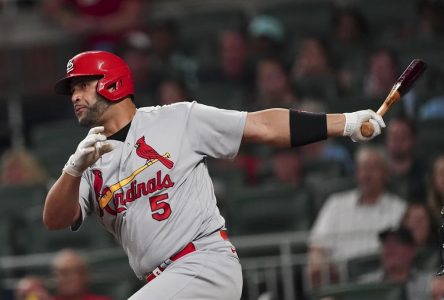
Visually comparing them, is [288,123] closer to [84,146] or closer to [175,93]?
[84,146]

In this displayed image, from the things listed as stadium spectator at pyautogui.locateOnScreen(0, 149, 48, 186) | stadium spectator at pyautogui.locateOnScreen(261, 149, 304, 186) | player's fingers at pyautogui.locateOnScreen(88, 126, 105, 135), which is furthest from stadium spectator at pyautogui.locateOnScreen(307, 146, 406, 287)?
player's fingers at pyautogui.locateOnScreen(88, 126, 105, 135)

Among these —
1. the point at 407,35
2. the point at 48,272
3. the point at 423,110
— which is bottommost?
the point at 48,272

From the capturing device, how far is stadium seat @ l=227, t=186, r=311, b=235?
915 centimetres

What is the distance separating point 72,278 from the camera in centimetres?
816

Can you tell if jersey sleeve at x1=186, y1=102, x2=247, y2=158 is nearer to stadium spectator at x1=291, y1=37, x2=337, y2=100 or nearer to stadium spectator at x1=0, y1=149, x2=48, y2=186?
stadium spectator at x1=291, y1=37, x2=337, y2=100

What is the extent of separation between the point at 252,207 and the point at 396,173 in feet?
3.70

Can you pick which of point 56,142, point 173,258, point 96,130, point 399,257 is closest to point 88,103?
point 96,130

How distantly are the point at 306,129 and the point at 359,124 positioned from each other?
0.78ft

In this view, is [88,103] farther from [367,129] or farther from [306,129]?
[367,129]

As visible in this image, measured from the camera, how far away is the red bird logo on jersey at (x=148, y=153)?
5.43 metres

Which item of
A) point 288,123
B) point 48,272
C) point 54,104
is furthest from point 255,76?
point 288,123


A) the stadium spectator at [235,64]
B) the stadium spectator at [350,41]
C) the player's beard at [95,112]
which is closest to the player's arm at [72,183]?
the player's beard at [95,112]

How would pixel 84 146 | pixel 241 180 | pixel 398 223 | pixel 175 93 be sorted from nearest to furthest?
pixel 84 146, pixel 398 223, pixel 241 180, pixel 175 93

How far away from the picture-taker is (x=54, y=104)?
1248 centimetres
